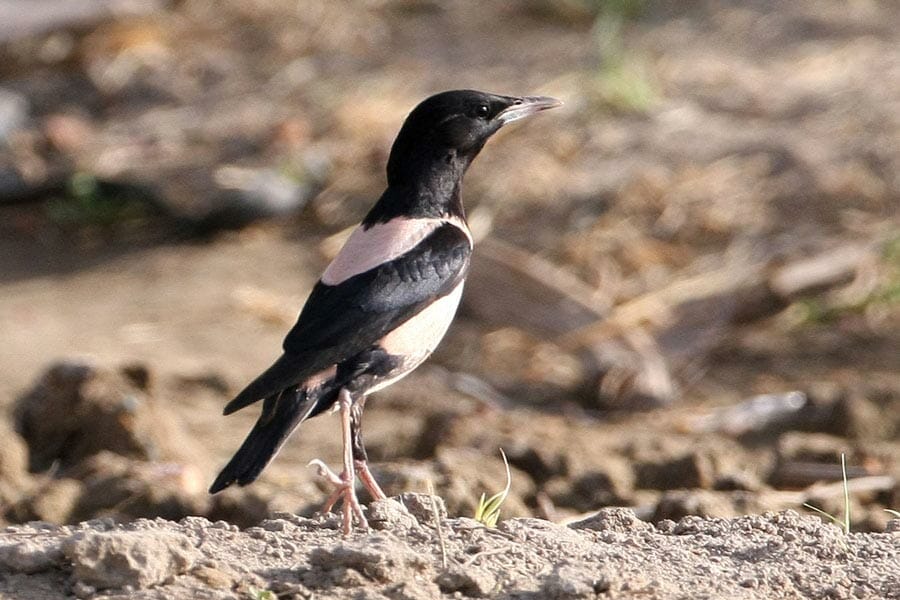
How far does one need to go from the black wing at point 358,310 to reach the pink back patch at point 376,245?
3 centimetres

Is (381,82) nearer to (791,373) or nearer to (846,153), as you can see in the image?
(846,153)

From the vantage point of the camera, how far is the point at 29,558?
376 cm

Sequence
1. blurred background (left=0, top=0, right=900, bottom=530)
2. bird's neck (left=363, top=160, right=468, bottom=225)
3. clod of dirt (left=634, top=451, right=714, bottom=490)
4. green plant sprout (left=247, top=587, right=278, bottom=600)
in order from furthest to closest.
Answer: blurred background (left=0, top=0, right=900, bottom=530)
clod of dirt (left=634, top=451, right=714, bottom=490)
bird's neck (left=363, top=160, right=468, bottom=225)
green plant sprout (left=247, top=587, right=278, bottom=600)

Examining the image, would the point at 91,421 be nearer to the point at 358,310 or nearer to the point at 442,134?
the point at 442,134

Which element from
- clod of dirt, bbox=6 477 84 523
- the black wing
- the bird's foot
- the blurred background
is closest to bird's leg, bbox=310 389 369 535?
the bird's foot

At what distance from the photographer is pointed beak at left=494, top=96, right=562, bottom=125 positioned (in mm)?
5074

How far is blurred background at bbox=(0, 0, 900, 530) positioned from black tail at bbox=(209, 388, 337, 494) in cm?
109

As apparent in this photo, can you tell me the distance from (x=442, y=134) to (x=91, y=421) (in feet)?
7.78

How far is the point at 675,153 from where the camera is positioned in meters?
10.3

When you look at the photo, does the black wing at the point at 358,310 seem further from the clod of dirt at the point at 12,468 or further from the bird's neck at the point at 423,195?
the clod of dirt at the point at 12,468

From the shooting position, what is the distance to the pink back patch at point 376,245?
4551mm

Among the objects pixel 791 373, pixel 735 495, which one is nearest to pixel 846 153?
pixel 791 373

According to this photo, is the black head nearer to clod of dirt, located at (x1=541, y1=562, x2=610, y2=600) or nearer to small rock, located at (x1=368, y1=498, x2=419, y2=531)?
small rock, located at (x1=368, y1=498, x2=419, y2=531)

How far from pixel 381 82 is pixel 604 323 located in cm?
419
